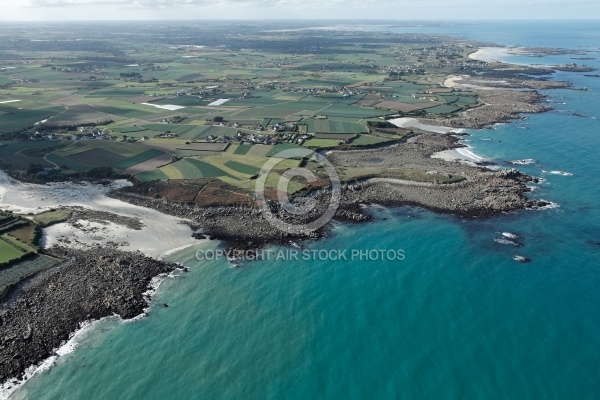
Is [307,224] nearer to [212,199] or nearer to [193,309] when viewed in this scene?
[212,199]

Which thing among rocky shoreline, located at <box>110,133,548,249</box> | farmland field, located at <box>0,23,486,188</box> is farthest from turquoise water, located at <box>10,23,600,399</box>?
farmland field, located at <box>0,23,486,188</box>

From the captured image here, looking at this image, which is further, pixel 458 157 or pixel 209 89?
pixel 209 89

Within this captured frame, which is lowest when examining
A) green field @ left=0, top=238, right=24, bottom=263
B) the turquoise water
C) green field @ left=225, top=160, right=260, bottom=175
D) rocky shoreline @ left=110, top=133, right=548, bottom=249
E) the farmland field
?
the turquoise water

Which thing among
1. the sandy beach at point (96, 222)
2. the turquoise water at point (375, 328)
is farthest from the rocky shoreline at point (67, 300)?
the sandy beach at point (96, 222)

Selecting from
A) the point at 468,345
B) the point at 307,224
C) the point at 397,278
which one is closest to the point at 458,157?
the point at 307,224

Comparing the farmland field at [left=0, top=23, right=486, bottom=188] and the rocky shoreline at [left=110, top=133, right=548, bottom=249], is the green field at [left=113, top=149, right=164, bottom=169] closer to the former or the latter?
the farmland field at [left=0, top=23, right=486, bottom=188]

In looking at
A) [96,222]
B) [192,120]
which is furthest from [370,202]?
[192,120]

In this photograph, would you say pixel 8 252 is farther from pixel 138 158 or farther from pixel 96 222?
pixel 138 158
